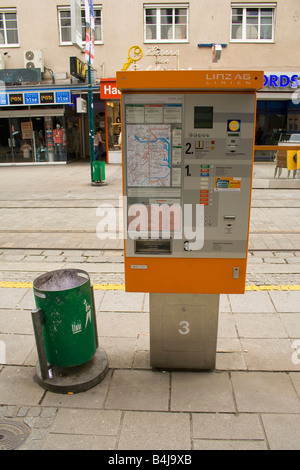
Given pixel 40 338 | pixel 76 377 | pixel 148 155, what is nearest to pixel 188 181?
pixel 148 155

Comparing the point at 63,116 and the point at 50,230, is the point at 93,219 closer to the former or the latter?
the point at 50,230

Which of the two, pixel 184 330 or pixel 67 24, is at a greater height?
pixel 67 24

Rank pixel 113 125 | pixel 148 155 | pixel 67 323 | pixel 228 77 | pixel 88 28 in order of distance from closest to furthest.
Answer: pixel 228 77
pixel 148 155
pixel 67 323
pixel 88 28
pixel 113 125

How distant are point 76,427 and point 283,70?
1922cm

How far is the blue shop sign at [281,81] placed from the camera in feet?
59.8

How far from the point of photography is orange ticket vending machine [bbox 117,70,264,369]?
9.51 ft

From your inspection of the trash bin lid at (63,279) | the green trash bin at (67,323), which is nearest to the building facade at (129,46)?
the trash bin lid at (63,279)

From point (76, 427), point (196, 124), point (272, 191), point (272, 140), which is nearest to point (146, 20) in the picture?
point (272, 140)

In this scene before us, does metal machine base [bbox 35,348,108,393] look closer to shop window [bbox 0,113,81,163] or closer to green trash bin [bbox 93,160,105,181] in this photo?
green trash bin [bbox 93,160,105,181]

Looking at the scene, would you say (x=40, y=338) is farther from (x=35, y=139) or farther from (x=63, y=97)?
(x=35, y=139)

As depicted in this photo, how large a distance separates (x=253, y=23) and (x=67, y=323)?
19.1m

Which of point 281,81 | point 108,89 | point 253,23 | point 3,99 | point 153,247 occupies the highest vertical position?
point 253,23

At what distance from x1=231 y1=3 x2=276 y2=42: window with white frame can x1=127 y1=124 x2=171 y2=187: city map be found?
58.6 ft

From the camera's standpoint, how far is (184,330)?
11.4ft
